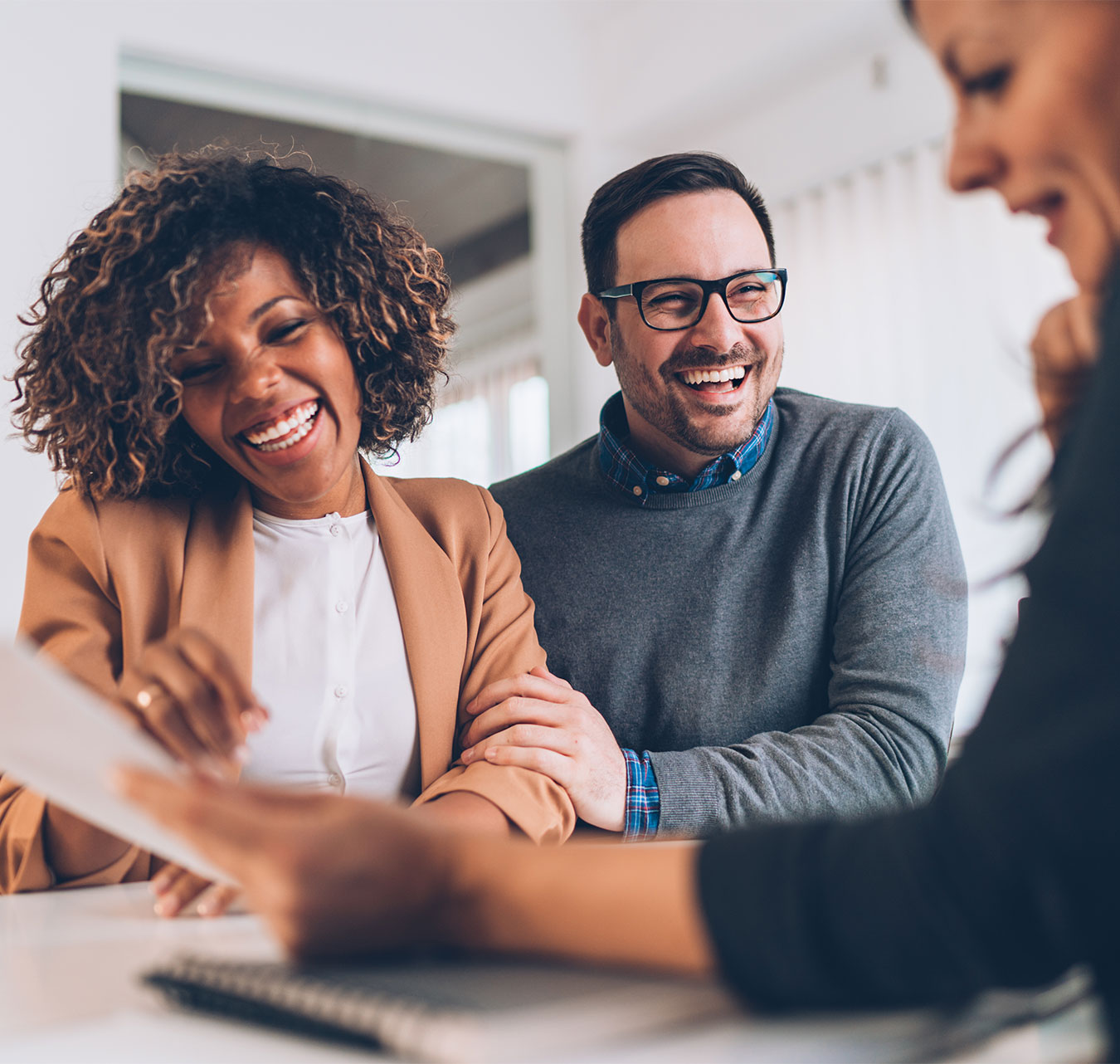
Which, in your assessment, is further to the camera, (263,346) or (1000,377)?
(1000,377)

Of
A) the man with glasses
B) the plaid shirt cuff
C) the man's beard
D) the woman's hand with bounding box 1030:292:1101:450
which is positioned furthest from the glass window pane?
the woman's hand with bounding box 1030:292:1101:450

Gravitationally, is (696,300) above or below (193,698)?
above

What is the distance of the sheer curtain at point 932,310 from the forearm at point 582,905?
2.90 m

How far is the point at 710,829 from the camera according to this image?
1470 millimetres

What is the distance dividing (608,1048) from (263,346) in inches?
39.6

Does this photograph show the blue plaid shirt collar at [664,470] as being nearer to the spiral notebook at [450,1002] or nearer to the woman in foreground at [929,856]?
the woman in foreground at [929,856]

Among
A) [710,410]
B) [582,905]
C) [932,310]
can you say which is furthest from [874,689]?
[932,310]

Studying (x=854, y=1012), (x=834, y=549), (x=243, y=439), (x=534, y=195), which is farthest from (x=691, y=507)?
(x=534, y=195)

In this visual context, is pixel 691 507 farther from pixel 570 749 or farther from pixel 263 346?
pixel 263 346

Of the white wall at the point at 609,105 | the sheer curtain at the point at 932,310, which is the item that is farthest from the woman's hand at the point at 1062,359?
the sheer curtain at the point at 932,310

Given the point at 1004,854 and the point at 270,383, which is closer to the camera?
the point at 1004,854

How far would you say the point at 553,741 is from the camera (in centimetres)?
136

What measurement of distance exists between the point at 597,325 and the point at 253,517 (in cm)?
91

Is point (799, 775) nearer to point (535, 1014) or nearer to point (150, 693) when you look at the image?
point (150, 693)
